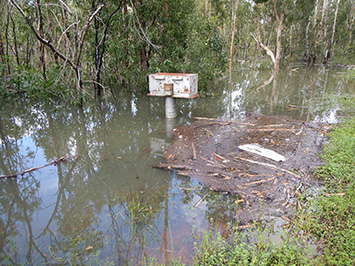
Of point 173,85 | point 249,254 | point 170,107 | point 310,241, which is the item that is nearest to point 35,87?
point 170,107

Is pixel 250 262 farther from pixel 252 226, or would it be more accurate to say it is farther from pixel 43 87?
pixel 43 87

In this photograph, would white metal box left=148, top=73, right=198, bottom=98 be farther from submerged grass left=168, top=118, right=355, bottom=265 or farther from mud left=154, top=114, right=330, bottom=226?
submerged grass left=168, top=118, right=355, bottom=265

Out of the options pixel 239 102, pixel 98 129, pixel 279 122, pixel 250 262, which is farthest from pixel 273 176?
pixel 239 102

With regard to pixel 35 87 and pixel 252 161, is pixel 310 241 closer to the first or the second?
pixel 252 161

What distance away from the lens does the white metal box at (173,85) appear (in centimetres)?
629

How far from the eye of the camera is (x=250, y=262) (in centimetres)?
237

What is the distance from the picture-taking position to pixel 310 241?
2.59 meters

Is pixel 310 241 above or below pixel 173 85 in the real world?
below

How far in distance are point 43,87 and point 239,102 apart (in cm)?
682

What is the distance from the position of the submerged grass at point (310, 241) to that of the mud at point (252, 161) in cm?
27

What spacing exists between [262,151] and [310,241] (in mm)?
2121

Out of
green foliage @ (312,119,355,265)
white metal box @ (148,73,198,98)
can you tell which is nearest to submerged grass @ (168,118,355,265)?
green foliage @ (312,119,355,265)

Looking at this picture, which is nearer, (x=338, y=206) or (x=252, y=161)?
(x=338, y=206)

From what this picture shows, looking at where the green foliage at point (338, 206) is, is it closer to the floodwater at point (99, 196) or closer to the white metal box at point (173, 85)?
the floodwater at point (99, 196)
